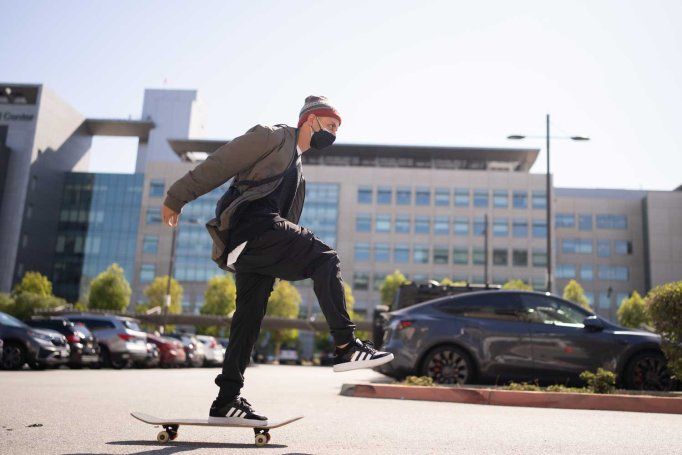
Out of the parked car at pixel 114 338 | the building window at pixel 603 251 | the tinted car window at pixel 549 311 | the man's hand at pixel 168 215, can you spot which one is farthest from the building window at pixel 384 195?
the man's hand at pixel 168 215

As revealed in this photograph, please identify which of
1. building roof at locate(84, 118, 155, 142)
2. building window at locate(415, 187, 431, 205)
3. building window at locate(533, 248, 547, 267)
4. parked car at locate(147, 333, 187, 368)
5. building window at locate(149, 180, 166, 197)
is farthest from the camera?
building roof at locate(84, 118, 155, 142)

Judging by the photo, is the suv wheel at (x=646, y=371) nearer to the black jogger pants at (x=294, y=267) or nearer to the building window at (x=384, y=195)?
the black jogger pants at (x=294, y=267)

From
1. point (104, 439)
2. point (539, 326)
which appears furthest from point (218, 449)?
point (539, 326)

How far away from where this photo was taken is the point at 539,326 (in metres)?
10.3

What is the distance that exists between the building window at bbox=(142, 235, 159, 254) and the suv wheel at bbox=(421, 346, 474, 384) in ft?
272

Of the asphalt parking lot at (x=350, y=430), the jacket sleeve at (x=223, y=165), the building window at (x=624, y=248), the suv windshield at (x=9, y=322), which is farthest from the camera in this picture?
the building window at (x=624, y=248)

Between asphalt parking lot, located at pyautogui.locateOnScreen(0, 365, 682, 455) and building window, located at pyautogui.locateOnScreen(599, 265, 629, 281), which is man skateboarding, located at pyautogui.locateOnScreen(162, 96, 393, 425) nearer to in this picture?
asphalt parking lot, located at pyautogui.locateOnScreen(0, 365, 682, 455)

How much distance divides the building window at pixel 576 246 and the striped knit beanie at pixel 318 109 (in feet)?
306

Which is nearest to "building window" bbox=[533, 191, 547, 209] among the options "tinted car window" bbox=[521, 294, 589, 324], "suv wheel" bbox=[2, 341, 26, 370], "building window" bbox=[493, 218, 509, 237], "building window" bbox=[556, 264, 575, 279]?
"building window" bbox=[493, 218, 509, 237]

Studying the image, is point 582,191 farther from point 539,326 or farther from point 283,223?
point 283,223

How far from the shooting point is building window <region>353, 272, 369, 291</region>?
282 ft

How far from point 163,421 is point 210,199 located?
83.2 metres

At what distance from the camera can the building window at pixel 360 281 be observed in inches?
3381

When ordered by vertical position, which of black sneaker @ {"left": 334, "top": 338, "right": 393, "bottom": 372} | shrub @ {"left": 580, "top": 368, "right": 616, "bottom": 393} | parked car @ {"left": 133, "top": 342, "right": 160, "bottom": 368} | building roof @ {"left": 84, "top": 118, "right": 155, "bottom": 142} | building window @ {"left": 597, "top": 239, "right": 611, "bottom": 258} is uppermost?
building roof @ {"left": 84, "top": 118, "right": 155, "bottom": 142}
